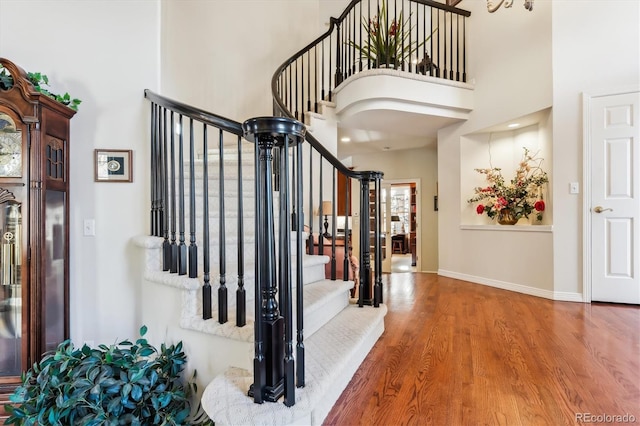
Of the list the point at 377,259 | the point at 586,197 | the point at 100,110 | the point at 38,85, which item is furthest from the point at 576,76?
the point at 38,85

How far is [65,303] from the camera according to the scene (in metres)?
1.95

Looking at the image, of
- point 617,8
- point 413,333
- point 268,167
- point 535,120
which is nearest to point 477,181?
point 535,120

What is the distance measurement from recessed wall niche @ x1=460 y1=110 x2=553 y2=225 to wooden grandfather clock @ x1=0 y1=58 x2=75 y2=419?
15.5ft

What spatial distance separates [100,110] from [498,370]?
2821mm

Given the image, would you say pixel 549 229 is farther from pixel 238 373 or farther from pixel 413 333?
pixel 238 373

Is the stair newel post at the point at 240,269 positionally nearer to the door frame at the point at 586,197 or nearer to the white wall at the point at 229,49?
the white wall at the point at 229,49

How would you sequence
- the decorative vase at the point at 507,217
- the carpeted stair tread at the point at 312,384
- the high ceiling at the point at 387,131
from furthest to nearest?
the high ceiling at the point at 387,131, the decorative vase at the point at 507,217, the carpeted stair tread at the point at 312,384

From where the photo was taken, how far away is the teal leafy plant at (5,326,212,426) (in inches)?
53.6

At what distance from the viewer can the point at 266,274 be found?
1.17 metres

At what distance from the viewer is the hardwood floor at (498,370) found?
4.53 feet

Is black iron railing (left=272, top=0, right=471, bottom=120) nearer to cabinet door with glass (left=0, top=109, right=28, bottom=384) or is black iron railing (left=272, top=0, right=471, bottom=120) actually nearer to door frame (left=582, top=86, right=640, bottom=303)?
door frame (left=582, top=86, right=640, bottom=303)

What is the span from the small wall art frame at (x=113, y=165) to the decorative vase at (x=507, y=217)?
4262 mm

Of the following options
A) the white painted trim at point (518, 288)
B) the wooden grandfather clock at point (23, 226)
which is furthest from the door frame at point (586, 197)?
the wooden grandfather clock at point (23, 226)

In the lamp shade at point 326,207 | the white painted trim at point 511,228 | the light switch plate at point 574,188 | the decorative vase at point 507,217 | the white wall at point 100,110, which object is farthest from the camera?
the lamp shade at point 326,207
